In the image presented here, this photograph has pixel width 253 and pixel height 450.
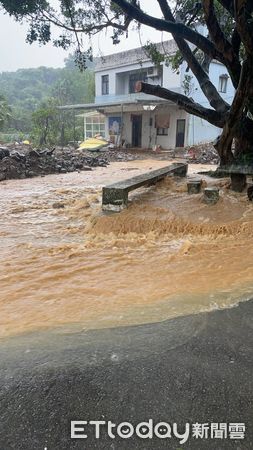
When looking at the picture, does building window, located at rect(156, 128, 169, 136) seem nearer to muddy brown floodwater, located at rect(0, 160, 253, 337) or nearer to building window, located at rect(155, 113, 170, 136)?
building window, located at rect(155, 113, 170, 136)

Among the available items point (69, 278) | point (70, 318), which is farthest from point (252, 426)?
point (69, 278)

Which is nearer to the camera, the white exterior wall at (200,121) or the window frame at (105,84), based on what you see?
the white exterior wall at (200,121)

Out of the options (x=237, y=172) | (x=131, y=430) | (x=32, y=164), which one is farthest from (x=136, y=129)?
(x=131, y=430)

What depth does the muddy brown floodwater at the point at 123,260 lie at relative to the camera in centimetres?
342

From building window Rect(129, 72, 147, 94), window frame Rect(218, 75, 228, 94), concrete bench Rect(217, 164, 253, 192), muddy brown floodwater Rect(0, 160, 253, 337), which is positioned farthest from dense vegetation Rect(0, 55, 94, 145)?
concrete bench Rect(217, 164, 253, 192)

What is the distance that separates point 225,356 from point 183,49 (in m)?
8.26

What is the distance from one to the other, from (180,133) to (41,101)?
110 ft

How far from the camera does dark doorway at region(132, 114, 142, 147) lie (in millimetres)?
27864

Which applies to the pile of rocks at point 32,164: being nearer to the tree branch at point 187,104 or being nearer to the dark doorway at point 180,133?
the tree branch at point 187,104

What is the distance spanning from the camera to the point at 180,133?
2544 cm

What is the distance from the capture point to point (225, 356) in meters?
2.49

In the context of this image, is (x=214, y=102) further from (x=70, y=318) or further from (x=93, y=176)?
(x=70, y=318)

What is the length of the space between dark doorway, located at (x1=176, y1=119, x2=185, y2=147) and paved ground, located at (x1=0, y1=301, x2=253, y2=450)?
23630 mm

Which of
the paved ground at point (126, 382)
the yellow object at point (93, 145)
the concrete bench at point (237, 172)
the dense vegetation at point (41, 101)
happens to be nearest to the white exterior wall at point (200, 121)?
the yellow object at point (93, 145)
